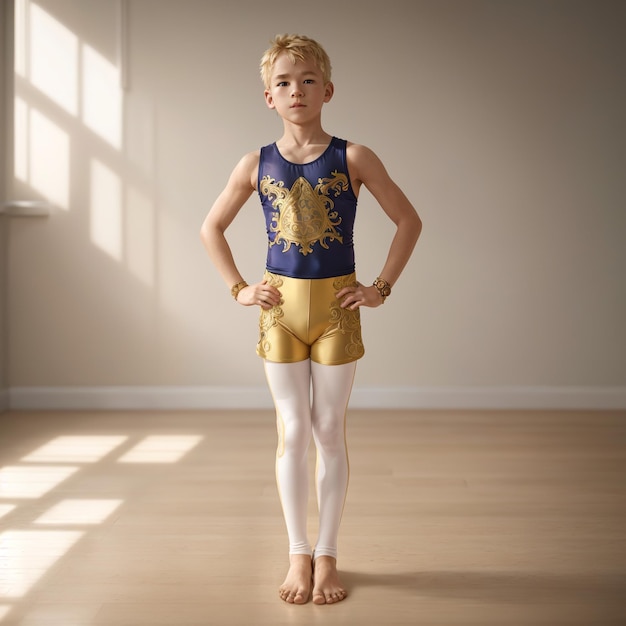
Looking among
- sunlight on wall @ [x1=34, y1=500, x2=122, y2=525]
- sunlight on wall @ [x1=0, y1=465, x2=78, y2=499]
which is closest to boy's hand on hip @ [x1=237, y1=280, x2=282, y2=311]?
→ sunlight on wall @ [x1=34, y1=500, x2=122, y2=525]

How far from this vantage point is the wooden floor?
82.8 inches

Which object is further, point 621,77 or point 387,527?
point 621,77

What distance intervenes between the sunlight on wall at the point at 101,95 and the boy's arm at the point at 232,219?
8.99 feet

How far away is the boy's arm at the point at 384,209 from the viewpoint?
2102 millimetres

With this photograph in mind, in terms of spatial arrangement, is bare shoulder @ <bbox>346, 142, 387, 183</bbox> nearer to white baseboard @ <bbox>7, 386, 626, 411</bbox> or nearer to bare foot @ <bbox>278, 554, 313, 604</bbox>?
bare foot @ <bbox>278, 554, 313, 604</bbox>

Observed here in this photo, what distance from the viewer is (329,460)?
219 centimetres

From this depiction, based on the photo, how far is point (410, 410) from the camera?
4723mm

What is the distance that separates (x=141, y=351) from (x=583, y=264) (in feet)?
8.94

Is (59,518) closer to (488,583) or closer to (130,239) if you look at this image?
(488,583)

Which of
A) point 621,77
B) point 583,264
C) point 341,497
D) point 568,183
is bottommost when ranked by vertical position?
point 341,497

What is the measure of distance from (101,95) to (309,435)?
3256mm

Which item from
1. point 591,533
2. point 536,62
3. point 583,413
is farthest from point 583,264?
point 591,533

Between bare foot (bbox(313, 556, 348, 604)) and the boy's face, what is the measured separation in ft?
3.97

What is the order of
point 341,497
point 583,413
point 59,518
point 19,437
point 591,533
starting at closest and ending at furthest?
point 341,497 < point 591,533 < point 59,518 < point 19,437 < point 583,413
